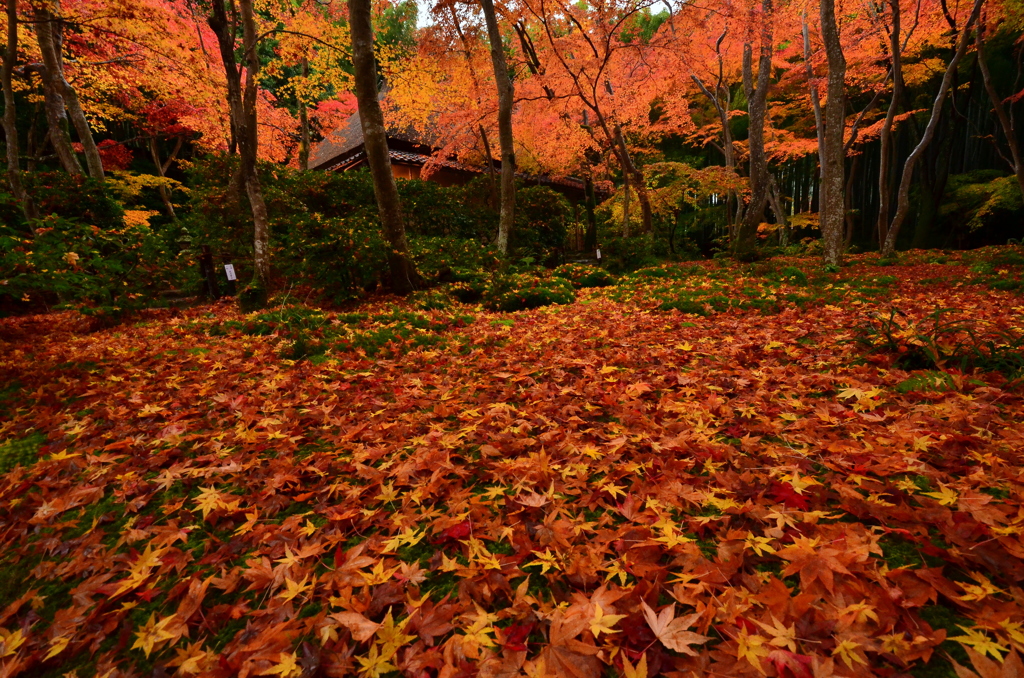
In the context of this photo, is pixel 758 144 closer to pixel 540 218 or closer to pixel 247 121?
pixel 540 218

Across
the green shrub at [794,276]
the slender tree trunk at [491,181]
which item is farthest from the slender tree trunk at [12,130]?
the green shrub at [794,276]

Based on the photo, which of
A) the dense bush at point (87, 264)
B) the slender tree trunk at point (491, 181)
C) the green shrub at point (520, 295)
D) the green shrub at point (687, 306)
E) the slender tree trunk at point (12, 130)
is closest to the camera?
the dense bush at point (87, 264)

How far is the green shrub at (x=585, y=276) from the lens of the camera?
30.8 feet

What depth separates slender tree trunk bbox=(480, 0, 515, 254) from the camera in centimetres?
923

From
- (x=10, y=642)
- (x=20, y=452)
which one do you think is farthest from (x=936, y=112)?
(x=20, y=452)

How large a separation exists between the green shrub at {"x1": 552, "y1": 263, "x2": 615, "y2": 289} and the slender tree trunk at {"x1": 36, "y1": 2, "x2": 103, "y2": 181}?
30.4ft

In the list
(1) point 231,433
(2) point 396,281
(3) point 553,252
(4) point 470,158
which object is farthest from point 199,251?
(4) point 470,158

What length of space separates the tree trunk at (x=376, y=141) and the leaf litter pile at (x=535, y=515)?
12.9 ft

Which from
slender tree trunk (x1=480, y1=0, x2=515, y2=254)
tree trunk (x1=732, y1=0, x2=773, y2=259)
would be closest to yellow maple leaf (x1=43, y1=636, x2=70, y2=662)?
slender tree trunk (x1=480, y1=0, x2=515, y2=254)

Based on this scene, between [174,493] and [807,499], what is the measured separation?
122 inches

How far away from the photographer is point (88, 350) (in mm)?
4566

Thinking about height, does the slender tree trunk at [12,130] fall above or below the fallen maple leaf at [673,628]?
above

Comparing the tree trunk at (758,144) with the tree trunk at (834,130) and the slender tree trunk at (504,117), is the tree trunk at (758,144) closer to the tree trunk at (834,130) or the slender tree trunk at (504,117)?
the tree trunk at (834,130)

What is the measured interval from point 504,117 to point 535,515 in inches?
382
